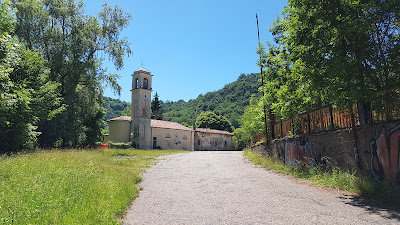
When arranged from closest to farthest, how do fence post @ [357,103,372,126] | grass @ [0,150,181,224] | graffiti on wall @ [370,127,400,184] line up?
1. grass @ [0,150,181,224]
2. graffiti on wall @ [370,127,400,184]
3. fence post @ [357,103,372,126]

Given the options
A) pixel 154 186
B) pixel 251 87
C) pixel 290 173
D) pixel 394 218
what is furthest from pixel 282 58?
pixel 251 87

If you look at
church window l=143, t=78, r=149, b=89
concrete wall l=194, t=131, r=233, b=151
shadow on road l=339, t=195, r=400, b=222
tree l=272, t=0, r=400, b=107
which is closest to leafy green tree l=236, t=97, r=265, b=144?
concrete wall l=194, t=131, r=233, b=151

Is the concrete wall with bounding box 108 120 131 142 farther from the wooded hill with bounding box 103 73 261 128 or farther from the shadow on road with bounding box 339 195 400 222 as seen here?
the wooded hill with bounding box 103 73 261 128

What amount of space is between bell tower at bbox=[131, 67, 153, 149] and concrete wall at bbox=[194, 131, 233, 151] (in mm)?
15828

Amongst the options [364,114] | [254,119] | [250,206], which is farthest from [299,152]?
[254,119]

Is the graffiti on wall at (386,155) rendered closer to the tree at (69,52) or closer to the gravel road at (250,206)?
the gravel road at (250,206)

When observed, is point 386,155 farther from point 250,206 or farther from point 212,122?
point 212,122

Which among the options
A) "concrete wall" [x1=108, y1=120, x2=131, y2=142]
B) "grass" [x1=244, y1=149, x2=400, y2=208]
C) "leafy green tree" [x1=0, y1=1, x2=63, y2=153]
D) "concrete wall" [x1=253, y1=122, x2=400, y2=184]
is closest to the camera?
"grass" [x1=244, y1=149, x2=400, y2=208]

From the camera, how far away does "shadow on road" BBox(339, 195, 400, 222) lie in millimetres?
5223

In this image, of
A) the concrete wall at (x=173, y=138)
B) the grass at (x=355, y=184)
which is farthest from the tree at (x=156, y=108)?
the grass at (x=355, y=184)

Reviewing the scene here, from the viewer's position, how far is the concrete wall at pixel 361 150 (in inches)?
270

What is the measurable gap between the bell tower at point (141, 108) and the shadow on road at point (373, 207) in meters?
40.1

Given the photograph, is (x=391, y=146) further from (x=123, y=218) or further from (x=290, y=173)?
(x=123, y=218)

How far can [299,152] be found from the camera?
40.2ft
